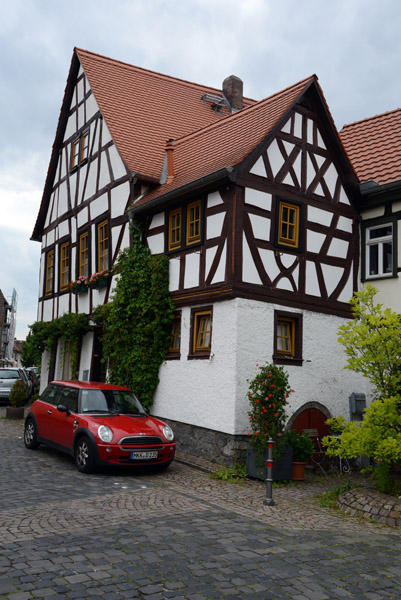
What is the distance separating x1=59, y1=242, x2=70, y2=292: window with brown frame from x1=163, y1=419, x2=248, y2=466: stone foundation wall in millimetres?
8441

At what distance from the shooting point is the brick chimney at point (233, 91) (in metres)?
23.4

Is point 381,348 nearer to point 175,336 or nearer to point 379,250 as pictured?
point 175,336

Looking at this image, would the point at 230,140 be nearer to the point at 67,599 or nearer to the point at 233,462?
the point at 233,462

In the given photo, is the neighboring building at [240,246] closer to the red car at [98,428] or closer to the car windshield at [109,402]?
the car windshield at [109,402]

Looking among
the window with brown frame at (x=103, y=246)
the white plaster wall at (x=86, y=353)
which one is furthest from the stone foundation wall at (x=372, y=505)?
the white plaster wall at (x=86, y=353)

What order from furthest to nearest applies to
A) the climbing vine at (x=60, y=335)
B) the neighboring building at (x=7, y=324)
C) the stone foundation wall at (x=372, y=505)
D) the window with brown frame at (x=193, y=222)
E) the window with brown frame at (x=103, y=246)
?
the neighboring building at (x=7, y=324) < the climbing vine at (x=60, y=335) < the window with brown frame at (x=103, y=246) < the window with brown frame at (x=193, y=222) < the stone foundation wall at (x=372, y=505)

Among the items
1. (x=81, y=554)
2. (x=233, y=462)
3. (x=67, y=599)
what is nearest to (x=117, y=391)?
(x=233, y=462)

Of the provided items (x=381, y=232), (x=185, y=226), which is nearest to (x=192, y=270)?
(x=185, y=226)

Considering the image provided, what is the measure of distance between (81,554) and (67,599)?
114 cm

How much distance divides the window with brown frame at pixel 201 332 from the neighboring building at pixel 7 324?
7832 centimetres

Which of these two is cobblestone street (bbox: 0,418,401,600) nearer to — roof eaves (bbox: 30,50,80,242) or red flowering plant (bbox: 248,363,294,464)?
red flowering plant (bbox: 248,363,294,464)

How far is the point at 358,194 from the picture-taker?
1523 centimetres

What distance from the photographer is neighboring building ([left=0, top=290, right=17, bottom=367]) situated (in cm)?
8925

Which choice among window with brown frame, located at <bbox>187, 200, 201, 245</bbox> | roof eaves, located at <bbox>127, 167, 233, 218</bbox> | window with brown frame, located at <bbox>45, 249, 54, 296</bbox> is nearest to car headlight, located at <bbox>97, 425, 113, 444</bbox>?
window with brown frame, located at <bbox>187, 200, 201, 245</bbox>
